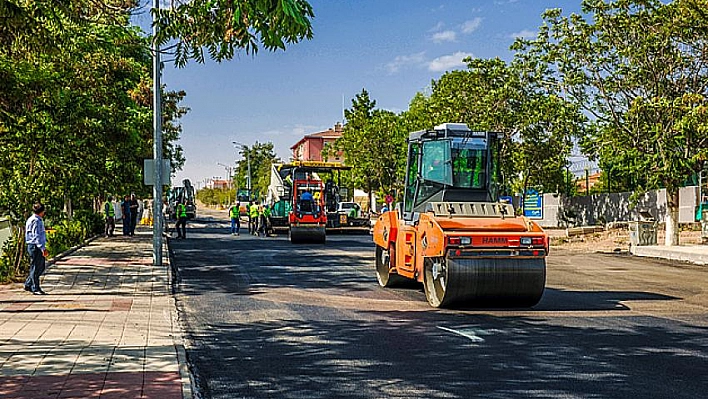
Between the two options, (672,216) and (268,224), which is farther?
(268,224)

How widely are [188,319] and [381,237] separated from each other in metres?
5.13

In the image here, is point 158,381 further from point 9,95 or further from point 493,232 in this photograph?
point 9,95

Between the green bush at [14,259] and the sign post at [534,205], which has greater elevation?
the sign post at [534,205]

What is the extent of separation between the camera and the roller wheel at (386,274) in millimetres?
15969

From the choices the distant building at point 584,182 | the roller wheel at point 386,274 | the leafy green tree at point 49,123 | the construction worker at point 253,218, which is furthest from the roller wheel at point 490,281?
the distant building at point 584,182

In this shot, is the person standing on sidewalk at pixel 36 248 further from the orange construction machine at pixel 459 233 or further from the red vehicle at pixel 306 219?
the red vehicle at pixel 306 219

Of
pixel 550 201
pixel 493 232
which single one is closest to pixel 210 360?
pixel 493 232

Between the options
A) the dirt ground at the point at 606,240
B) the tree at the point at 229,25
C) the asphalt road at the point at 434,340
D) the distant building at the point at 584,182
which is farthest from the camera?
the distant building at the point at 584,182

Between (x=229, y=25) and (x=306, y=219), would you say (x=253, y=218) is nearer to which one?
(x=306, y=219)

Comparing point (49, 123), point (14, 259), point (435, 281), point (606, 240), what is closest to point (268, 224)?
point (606, 240)

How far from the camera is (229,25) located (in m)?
7.68

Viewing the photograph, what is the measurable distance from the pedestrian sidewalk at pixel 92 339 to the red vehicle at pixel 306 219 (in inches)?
494

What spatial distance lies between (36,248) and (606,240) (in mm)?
24429

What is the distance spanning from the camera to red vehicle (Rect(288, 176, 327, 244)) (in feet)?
100
